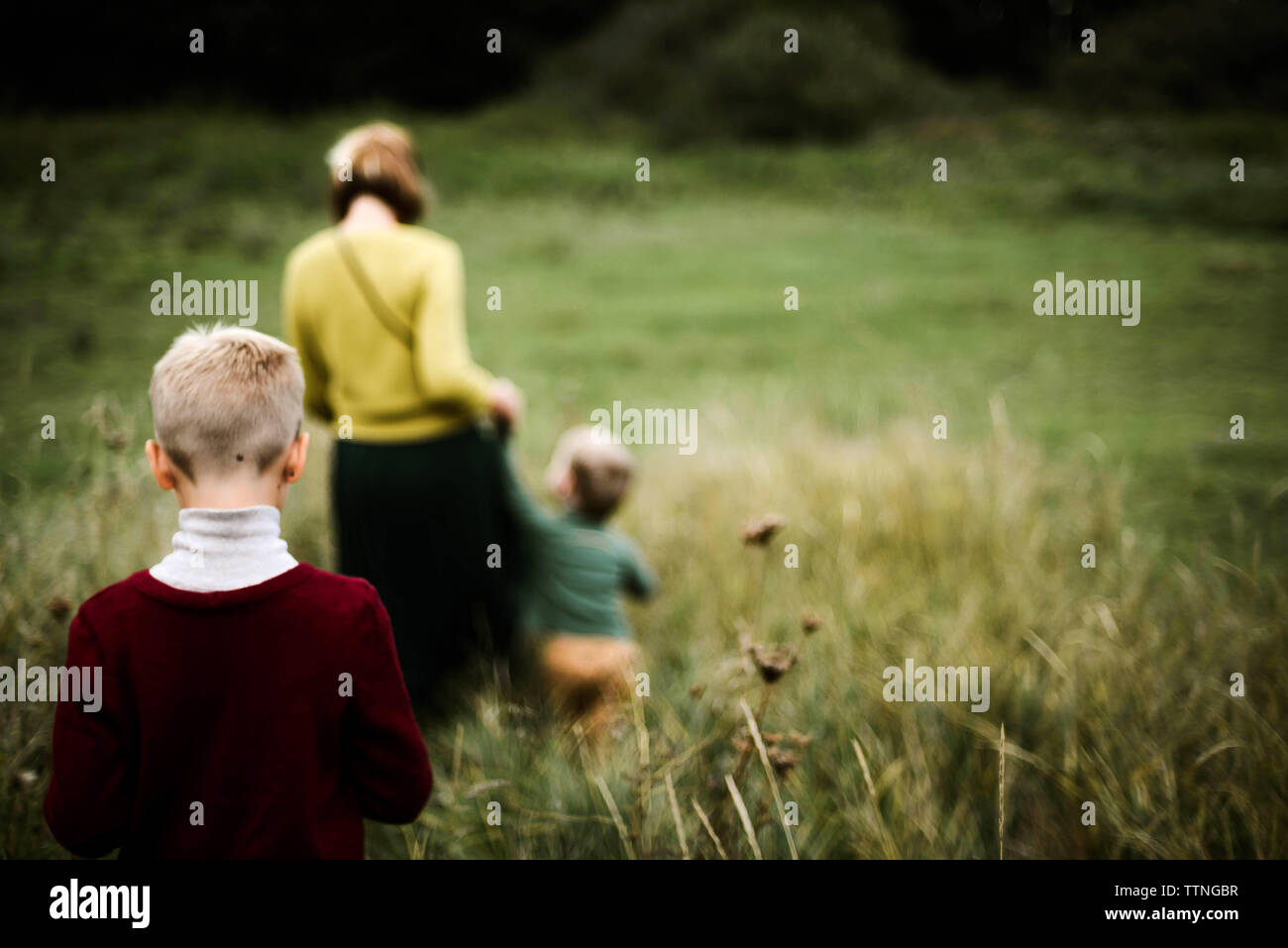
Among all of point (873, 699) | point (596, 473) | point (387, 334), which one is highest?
point (387, 334)

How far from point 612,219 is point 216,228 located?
5.29 metres

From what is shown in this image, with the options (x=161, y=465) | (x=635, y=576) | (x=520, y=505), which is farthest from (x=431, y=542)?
(x=161, y=465)

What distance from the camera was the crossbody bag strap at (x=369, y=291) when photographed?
2457 mm

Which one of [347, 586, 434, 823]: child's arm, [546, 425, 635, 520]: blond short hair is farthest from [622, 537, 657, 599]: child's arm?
[347, 586, 434, 823]: child's arm

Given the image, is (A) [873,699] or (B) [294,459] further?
(A) [873,699]

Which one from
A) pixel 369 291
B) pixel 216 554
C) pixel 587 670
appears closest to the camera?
pixel 216 554

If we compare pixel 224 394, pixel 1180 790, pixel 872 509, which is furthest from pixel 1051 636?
pixel 224 394

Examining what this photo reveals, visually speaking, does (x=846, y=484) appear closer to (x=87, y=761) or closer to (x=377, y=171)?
(x=377, y=171)

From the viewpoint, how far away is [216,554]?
1.20 metres

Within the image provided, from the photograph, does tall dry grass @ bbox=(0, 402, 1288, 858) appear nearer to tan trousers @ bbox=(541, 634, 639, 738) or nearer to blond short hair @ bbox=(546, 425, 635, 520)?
tan trousers @ bbox=(541, 634, 639, 738)

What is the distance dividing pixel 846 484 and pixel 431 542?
80.7 inches

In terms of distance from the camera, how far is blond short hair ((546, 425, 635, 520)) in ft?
9.39

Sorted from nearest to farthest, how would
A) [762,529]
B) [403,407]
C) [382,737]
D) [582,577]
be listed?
[382,737] → [762,529] → [403,407] → [582,577]
